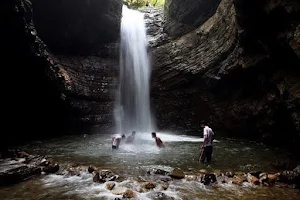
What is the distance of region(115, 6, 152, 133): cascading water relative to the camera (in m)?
23.2

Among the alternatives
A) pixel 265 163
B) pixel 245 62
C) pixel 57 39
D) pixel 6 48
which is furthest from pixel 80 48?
pixel 265 163

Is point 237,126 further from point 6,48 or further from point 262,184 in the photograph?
point 6,48

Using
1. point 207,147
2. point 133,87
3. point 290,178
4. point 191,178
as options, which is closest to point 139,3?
point 133,87

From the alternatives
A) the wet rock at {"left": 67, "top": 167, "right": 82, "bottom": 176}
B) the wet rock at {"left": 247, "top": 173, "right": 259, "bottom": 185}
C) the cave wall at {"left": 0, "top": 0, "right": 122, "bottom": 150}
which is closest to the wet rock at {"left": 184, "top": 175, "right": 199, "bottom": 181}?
the wet rock at {"left": 247, "top": 173, "right": 259, "bottom": 185}

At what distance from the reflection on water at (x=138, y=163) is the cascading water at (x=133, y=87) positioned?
11.4ft

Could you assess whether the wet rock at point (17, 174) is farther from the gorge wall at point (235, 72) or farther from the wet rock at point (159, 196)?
the gorge wall at point (235, 72)

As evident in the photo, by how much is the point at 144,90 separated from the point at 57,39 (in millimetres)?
7969

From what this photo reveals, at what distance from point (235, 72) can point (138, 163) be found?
33.9 feet

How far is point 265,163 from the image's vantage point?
12.6 metres

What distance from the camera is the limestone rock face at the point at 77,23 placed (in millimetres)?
21391

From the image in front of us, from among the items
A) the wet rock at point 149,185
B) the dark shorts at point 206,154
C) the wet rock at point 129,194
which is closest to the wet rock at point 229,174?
the dark shorts at point 206,154

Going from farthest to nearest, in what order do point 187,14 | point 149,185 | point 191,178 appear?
1. point 187,14
2. point 191,178
3. point 149,185

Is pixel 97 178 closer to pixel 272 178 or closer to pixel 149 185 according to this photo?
pixel 149 185

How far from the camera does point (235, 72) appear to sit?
19.1 m
